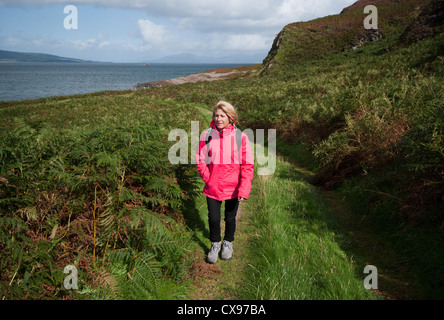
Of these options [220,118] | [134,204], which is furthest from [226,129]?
[134,204]

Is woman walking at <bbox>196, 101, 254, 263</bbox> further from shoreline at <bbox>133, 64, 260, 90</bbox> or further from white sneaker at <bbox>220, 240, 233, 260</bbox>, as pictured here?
shoreline at <bbox>133, 64, 260, 90</bbox>

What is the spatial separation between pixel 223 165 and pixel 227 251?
130 cm

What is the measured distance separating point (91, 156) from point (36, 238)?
1.18 meters

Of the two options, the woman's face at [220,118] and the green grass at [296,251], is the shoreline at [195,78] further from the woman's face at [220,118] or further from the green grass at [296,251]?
the woman's face at [220,118]

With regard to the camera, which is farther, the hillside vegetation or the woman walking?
the woman walking

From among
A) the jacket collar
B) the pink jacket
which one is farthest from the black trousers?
the jacket collar

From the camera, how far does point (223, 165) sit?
3.65 meters

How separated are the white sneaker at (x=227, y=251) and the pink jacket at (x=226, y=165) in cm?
73

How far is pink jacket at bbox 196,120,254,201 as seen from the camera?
365 cm

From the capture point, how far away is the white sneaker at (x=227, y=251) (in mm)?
3789

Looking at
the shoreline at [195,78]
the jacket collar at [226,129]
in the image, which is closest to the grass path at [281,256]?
the jacket collar at [226,129]

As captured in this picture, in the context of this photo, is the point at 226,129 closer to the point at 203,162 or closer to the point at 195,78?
the point at 203,162

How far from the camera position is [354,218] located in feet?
15.8
